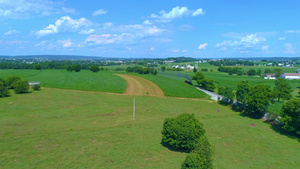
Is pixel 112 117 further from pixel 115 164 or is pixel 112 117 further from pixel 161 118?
A: pixel 115 164

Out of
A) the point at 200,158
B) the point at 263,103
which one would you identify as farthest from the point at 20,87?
the point at 263,103

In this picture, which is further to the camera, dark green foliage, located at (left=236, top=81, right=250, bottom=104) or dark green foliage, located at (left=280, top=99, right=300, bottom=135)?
dark green foliage, located at (left=236, top=81, right=250, bottom=104)

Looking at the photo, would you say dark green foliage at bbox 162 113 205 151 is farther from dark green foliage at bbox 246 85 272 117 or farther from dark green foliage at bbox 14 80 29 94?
dark green foliage at bbox 14 80 29 94

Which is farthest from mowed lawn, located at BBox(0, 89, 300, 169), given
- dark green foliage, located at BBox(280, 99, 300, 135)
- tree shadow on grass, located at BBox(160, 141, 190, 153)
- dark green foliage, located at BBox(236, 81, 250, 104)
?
dark green foliage, located at BBox(236, 81, 250, 104)

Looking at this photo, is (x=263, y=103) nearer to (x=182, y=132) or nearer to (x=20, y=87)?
(x=182, y=132)

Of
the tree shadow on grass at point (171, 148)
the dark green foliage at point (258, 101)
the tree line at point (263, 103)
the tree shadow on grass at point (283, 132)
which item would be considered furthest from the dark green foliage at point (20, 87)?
the tree shadow on grass at point (283, 132)

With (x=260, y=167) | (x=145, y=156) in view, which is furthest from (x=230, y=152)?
(x=145, y=156)
